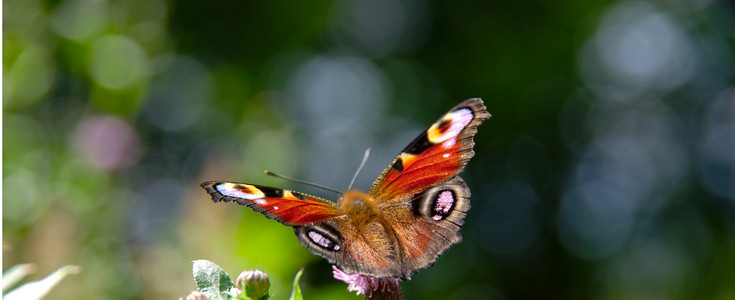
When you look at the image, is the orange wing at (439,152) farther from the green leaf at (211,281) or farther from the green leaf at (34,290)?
the green leaf at (34,290)

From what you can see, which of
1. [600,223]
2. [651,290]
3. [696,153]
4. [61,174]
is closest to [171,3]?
[61,174]

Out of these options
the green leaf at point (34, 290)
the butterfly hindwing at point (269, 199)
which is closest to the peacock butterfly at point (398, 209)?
the butterfly hindwing at point (269, 199)

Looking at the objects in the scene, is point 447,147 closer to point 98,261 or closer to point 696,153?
point 98,261

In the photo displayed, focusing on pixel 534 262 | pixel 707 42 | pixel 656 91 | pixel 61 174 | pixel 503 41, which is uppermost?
pixel 61 174

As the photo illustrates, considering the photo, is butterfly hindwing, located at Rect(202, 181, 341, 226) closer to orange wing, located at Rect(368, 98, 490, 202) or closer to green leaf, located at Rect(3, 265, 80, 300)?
orange wing, located at Rect(368, 98, 490, 202)

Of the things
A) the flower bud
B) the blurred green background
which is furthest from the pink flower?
the blurred green background

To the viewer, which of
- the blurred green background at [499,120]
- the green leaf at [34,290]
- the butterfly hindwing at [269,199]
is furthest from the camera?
the blurred green background at [499,120]
